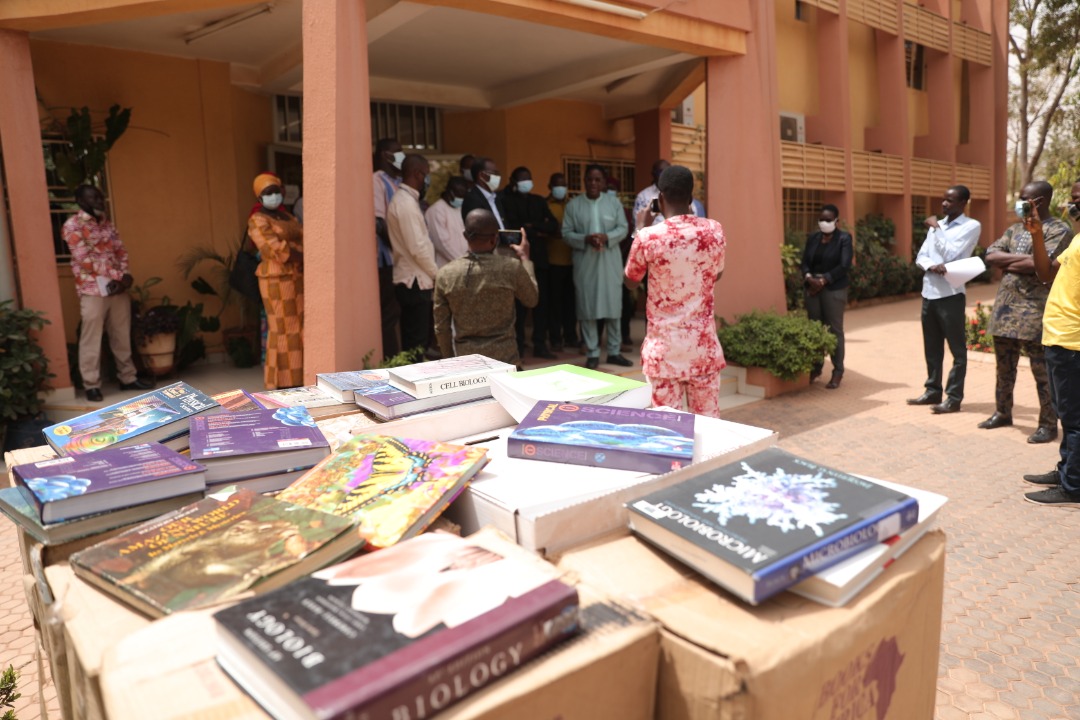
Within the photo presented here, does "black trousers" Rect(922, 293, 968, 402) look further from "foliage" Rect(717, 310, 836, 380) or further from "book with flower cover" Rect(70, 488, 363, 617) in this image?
"book with flower cover" Rect(70, 488, 363, 617)

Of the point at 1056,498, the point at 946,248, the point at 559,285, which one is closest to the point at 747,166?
the point at 946,248

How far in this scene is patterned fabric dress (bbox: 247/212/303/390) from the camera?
19.9 ft

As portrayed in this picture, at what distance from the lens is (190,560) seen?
4.08 ft

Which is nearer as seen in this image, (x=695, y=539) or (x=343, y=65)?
(x=695, y=539)

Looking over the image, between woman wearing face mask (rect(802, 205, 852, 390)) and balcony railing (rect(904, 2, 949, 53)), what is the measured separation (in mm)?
10898

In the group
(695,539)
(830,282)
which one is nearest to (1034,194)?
(830,282)

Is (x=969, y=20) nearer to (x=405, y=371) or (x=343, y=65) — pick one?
(x=343, y=65)

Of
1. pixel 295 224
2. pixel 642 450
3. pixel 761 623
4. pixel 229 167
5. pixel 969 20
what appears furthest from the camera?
pixel 969 20

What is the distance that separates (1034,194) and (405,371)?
16.1ft

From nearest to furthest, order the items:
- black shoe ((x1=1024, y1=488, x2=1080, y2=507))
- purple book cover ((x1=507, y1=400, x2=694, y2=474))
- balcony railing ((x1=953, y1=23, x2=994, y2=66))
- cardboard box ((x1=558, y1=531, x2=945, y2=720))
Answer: cardboard box ((x1=558, y1=531, x2=945, y2=720)) < purple book cover ((x1=507, y1=400, x2=694, y2=474)) < black shoe ((x1=1024, y1=488, x2=1080, y2=507)) < balcony railing ((x1=953, y1=23, x2=994, y2=66))

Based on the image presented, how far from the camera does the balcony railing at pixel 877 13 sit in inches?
563

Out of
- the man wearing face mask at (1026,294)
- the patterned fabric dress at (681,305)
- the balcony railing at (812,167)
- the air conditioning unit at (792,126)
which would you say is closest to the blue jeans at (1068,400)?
the man wearing face mask at (1026,294)

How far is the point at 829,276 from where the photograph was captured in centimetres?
749

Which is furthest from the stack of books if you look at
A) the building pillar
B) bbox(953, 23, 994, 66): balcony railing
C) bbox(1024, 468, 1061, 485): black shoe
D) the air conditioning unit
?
bbox(953, 23, 994, 66): balcony railing
